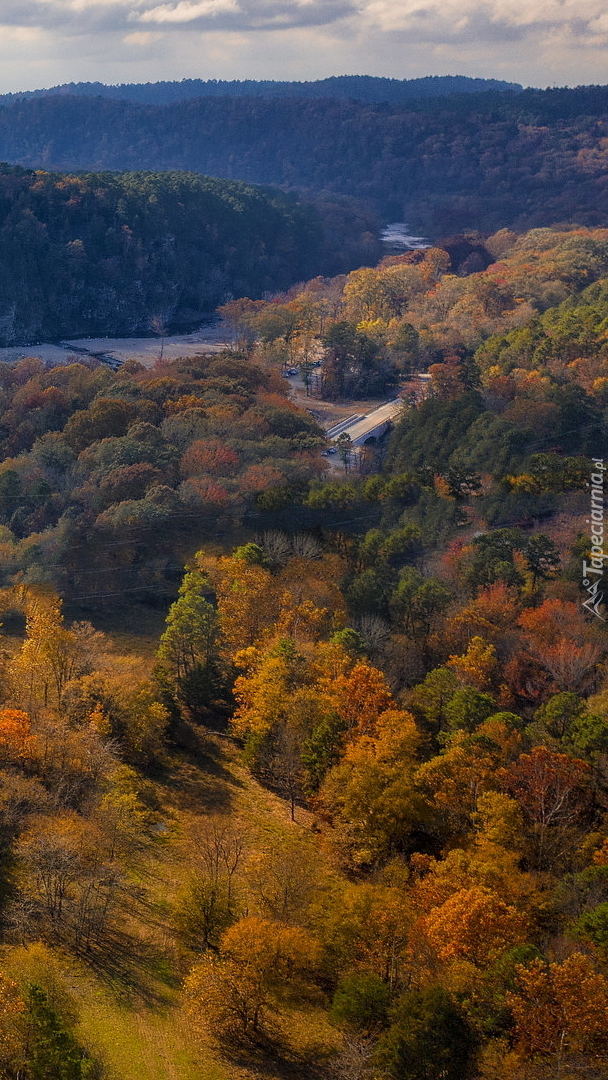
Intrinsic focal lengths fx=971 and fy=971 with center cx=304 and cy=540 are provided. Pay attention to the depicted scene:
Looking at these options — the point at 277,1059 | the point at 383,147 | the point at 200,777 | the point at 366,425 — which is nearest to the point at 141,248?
the point at 366,425

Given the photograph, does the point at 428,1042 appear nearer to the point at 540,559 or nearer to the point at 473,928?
the point at 473,928

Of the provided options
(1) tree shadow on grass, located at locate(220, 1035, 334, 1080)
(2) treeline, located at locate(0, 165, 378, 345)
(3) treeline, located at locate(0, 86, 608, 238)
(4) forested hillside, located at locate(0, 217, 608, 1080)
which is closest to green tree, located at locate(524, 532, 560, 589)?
(4) forested hillside, located at locate(0, 217, 608, 1080)

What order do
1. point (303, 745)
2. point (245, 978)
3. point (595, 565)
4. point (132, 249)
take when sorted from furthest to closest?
point (132, 249), point (595, 565), point (303, 745), point (245, 978)

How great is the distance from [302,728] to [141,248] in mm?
99968

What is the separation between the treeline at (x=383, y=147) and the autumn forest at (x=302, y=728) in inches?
3805

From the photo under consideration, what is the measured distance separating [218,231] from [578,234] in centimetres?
4637

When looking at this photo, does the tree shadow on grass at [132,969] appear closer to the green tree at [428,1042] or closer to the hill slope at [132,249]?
the green tree at [428,1042]

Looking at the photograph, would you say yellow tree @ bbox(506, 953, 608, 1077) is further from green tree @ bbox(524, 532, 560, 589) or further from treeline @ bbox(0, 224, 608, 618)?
green tree @ bbox(524, 532, 560, 589)

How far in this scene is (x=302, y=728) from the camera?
2916 cm

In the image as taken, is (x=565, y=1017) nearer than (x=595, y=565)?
Yes

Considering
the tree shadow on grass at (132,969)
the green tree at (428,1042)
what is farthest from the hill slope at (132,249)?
the green tree at (428,1042)

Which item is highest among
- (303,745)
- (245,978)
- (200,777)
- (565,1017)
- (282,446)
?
(282,446)

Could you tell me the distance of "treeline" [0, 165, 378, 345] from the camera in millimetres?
108750

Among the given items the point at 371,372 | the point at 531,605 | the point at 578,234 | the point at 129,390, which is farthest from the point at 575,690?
the point at 578,234
